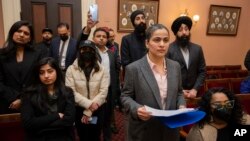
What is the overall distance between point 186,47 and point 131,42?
66 cm

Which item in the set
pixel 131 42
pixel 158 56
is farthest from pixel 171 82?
pixel 131 42

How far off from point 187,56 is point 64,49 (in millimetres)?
1917

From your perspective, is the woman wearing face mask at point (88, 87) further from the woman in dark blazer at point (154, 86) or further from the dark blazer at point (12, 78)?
the woman in dark blazer at point (154, 86)

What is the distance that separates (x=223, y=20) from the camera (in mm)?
6445

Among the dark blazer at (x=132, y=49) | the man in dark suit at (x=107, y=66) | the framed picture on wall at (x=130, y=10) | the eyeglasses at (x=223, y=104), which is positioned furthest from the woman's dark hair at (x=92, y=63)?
the framed picture on wall at (x=130, y=10)

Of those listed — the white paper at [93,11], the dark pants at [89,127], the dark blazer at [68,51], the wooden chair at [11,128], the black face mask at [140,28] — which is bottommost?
the dark pants at [89,127]

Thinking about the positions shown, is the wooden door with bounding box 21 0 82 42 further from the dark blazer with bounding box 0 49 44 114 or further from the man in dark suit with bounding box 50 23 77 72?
Result: the dark blazer with bounding box 0 49 44 114

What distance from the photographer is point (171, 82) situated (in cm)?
165

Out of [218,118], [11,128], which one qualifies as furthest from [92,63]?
[218,118]

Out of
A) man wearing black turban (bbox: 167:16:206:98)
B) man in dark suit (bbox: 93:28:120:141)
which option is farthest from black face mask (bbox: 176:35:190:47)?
man in dark suit (bbox: 93:28:120:141)

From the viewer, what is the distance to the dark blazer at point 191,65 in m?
2.59

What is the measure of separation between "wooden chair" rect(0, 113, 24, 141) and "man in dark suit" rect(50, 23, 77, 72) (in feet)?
5.27

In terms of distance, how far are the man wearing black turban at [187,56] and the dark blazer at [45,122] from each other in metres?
1.25

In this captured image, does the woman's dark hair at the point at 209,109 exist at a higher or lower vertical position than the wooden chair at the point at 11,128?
higher
